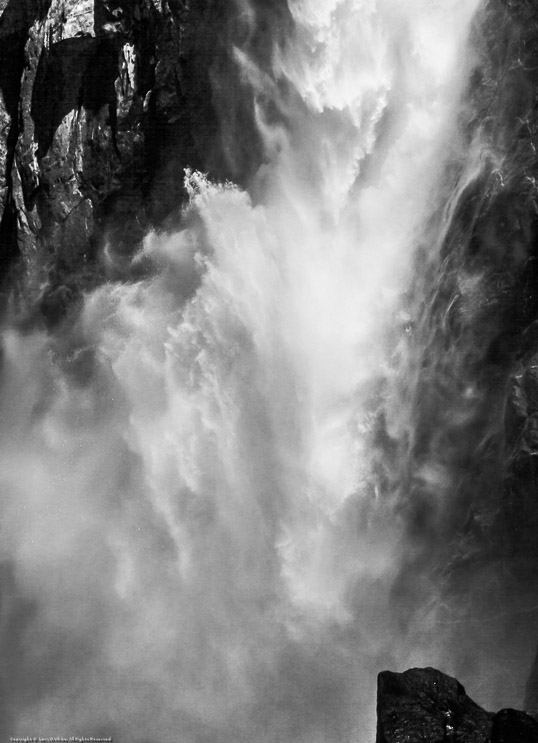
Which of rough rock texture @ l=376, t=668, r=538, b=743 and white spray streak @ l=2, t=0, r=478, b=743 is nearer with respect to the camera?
rough rock texture @ l=376, t=668, r=538, b=743

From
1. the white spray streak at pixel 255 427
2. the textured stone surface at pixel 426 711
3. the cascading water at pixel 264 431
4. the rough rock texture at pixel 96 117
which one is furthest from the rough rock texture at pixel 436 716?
the rough rock texture at pixel 96 117

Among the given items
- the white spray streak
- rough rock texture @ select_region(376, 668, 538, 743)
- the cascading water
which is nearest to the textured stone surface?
Result: rough rock texture @ select_region(376, 668, 538, 743)

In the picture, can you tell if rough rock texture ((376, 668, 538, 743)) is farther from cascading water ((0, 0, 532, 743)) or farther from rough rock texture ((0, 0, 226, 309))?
rough rock texture ((0, 0, 226, 309))

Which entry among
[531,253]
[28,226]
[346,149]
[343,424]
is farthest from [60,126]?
[531,253]

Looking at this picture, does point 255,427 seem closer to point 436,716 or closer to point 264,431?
point 264,431

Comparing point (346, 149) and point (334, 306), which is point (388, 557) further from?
point (346, 149)

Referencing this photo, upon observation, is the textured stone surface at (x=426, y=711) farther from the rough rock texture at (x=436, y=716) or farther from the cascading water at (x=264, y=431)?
the cascading water at (x=264, y=431)
